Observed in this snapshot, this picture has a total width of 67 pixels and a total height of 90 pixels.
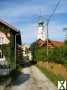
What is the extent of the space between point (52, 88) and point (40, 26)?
90763mm

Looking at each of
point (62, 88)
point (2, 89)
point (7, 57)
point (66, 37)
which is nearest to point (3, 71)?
point (7, 57)

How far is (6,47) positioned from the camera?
33.6 m

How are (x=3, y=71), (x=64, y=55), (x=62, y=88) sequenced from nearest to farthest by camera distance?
(x=62, y=88)
(x=3, y=71)
(x=64, y=55)

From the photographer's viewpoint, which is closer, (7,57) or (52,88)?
(52,88)

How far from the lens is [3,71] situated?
124ft

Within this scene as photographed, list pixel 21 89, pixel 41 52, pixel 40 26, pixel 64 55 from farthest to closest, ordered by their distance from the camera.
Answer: pixel 40 26 < pixel 41 52 < pixel 64 55 < pixel 21 89

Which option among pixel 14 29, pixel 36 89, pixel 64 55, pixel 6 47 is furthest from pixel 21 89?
pixel 14 29

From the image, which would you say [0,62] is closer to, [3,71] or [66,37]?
[3,71]

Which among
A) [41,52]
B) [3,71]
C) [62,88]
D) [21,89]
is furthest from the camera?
[41,52]

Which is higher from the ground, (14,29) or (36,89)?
(14,29)

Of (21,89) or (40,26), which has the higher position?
(40,26)

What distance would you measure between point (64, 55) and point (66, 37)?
28.2 metres

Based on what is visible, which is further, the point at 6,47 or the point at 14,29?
the point at 14,29

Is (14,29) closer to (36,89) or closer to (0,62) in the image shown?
(0,62)
